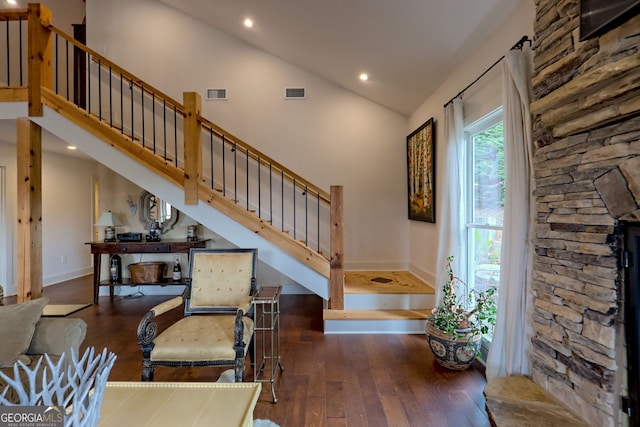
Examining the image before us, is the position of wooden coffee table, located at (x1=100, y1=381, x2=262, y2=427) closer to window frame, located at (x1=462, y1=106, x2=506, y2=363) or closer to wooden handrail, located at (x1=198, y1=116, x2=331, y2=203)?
wooden handrail, located at (x1=198, y1=116, x2=331, y2=203)

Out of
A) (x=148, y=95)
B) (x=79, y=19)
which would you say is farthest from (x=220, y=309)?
(x=79, y=19)

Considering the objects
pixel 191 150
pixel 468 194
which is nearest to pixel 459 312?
pixel 468 194

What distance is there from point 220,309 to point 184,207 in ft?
4.32

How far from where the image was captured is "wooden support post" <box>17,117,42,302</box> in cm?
335

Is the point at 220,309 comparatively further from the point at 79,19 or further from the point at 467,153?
the point at 79,19

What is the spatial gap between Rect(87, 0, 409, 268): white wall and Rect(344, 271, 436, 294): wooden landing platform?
372 mm

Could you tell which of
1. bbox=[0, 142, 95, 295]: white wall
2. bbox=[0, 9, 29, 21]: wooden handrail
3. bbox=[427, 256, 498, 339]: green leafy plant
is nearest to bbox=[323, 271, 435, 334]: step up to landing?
bbox=[427, 256, 498, 339]: green leafy plant

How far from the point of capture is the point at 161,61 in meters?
4.79

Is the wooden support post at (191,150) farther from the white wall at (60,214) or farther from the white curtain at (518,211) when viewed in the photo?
the white wall at (60,214)

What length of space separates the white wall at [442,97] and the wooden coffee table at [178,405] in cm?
247

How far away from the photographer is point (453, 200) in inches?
119

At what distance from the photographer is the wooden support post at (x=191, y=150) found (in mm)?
3273

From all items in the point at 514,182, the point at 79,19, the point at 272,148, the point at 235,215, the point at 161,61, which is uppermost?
the point at 79,19

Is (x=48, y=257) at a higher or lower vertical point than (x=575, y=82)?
lower
